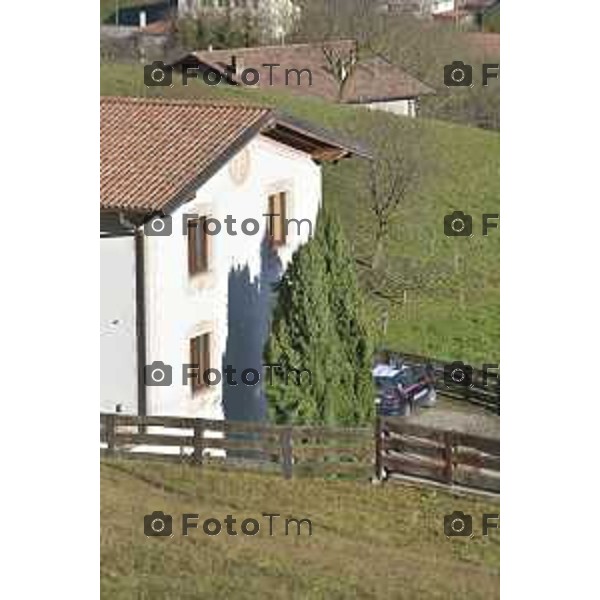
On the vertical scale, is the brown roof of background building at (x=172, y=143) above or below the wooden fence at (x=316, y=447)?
above

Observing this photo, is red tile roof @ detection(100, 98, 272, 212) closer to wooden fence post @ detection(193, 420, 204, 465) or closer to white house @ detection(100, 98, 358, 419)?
white house @ detection(100, 98, 358, 419)

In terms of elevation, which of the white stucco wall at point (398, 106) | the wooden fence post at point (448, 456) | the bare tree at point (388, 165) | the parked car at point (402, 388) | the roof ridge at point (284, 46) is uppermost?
the roof ridge at point (284, 46)

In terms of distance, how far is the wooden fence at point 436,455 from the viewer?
9414mm

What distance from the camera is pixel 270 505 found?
9.63m

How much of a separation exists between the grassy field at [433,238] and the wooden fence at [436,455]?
0.41 m

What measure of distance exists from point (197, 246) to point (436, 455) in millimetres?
1532

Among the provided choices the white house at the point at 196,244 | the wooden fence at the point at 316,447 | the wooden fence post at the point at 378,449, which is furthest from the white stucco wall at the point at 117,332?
the wooden fence post at the point at 378,449

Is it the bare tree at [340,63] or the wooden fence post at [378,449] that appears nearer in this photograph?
the bare tree at [340,63]

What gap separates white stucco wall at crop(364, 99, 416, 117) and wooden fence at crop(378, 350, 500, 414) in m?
1.14

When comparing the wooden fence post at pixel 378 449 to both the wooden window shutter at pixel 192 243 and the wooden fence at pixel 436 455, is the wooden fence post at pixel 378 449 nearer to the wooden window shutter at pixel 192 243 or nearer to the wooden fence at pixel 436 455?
the wooden fence at pixel 436 455

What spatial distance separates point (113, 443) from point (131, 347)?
472mm

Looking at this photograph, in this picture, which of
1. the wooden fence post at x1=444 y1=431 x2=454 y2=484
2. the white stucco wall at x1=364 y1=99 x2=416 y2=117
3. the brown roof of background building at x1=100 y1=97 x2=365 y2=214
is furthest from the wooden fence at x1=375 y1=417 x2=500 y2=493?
the white stucco wall at x1=364 y1=99 x2=416 y2=117
